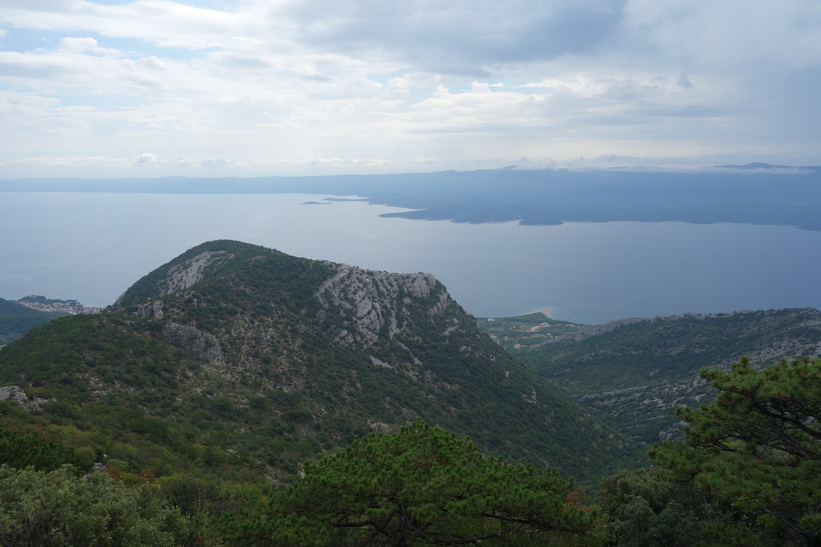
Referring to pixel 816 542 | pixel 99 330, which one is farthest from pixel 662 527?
pixel 99 330

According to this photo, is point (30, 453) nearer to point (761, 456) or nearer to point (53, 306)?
point (761, 456)

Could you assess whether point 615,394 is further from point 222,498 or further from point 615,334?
point 222,498

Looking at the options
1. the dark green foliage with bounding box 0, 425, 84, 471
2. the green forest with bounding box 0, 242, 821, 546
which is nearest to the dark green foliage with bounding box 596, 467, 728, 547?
the green forest with bounding box 0, 242, 821, 546

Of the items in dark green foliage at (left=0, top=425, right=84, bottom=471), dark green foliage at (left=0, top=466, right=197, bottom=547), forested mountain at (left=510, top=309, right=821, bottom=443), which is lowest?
forested mountain at (left=510, top=309, right=821, bottom=443)

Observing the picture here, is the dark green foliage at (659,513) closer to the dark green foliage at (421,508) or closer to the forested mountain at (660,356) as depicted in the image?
the dark green foliage at (421,508)

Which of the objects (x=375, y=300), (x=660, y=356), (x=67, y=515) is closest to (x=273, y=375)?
(x=375, y=300)

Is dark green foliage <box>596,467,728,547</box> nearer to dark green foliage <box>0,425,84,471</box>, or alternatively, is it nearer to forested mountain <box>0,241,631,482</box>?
forested mountain <box>0,241,631,482</box>
